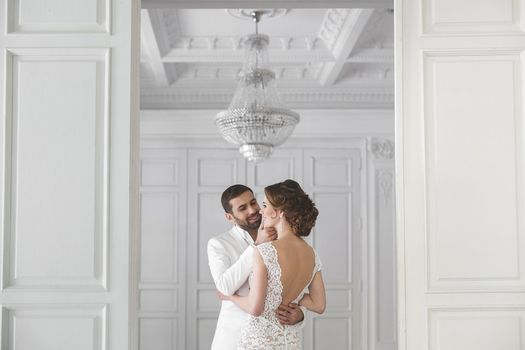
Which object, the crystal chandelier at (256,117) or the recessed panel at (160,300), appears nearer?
the crystal chandelier at (256,117)

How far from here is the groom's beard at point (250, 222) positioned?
3725mm

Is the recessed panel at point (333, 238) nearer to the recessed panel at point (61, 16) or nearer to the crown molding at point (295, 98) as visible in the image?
the crown molding at point (295, 98)

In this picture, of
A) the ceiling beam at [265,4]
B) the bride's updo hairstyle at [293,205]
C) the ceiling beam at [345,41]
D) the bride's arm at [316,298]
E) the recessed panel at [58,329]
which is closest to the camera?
the recessed panel at [58,329]

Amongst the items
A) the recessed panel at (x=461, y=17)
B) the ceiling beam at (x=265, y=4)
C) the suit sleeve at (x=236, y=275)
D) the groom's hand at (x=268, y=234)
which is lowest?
the suit sleeve at (x=236, y=275)

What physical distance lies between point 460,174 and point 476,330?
666mm

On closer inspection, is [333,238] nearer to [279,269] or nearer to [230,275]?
[230,275]

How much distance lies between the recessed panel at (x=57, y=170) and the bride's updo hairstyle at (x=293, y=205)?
2.40 ft

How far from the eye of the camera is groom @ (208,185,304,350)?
315cm

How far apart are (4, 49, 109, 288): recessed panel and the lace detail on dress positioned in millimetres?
674

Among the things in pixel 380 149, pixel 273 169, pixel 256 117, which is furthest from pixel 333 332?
pixel 256 117

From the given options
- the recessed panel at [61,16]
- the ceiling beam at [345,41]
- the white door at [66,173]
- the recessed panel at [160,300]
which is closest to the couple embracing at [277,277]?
the white door at [66,173]

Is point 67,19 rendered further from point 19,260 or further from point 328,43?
point 328,43

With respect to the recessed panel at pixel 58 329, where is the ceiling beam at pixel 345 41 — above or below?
above

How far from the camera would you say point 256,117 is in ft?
16.6
